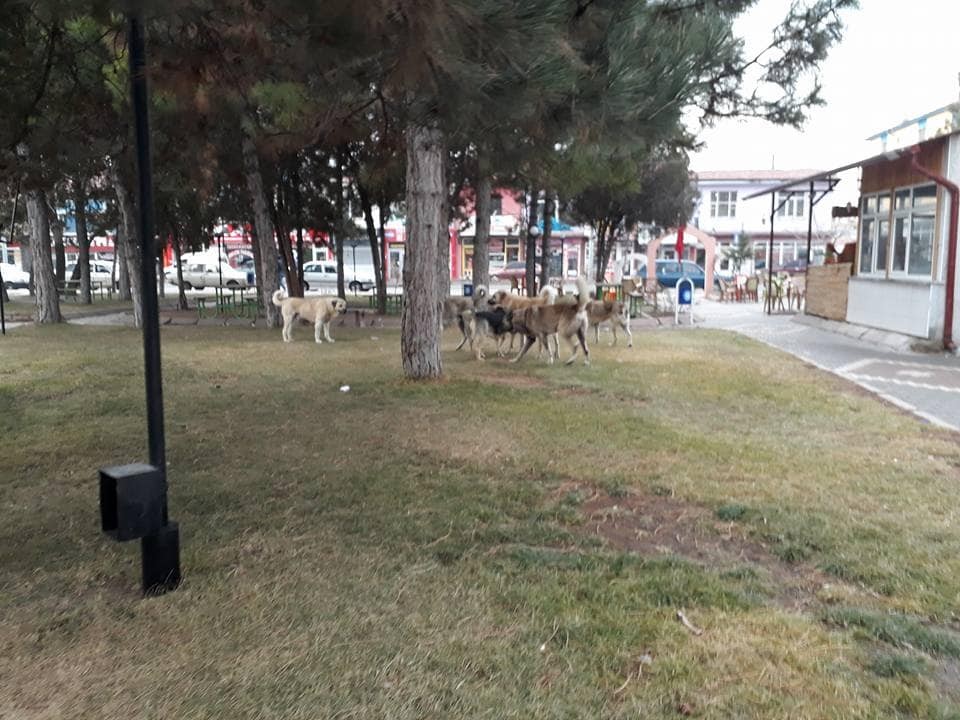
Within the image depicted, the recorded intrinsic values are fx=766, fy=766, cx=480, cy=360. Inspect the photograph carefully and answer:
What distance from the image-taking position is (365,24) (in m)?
3.37

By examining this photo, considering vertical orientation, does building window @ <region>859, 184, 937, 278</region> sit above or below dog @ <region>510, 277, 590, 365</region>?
above

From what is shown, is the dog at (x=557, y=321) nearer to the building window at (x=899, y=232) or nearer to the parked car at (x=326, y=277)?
the building window at (x=899, y=232)

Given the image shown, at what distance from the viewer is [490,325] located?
440 inches

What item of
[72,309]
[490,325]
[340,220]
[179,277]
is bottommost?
[72,309]

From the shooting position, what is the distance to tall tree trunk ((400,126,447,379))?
8766mm

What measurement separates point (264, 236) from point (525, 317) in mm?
7696

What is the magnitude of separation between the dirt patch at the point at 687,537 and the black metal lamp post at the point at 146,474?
2.14 m

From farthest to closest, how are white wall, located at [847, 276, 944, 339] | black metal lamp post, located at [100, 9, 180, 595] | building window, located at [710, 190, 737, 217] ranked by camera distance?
building window, located at [710, 190, 737, 217] → white wall, located at [847, 276, 944, 339] → black metal lamp post, located at [100, 9, 180, 595]

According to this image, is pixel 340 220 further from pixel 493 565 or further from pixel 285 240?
pixel 493 565

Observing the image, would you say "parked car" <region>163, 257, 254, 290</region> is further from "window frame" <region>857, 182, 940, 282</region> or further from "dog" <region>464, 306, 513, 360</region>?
"window frame" <region>857, 182, 940, 282</region>

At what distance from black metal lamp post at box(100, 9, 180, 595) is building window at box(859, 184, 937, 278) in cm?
1327

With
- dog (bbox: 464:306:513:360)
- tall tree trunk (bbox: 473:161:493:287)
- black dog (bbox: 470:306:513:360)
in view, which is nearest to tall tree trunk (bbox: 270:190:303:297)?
tall tree trunk (bbox: 473:161:493:287)

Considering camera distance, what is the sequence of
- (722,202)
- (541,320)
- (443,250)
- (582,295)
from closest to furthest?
(582,295) < (541,320) < (443,250) < (722,202)

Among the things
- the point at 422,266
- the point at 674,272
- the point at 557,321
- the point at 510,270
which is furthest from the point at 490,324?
the point at 510,270
